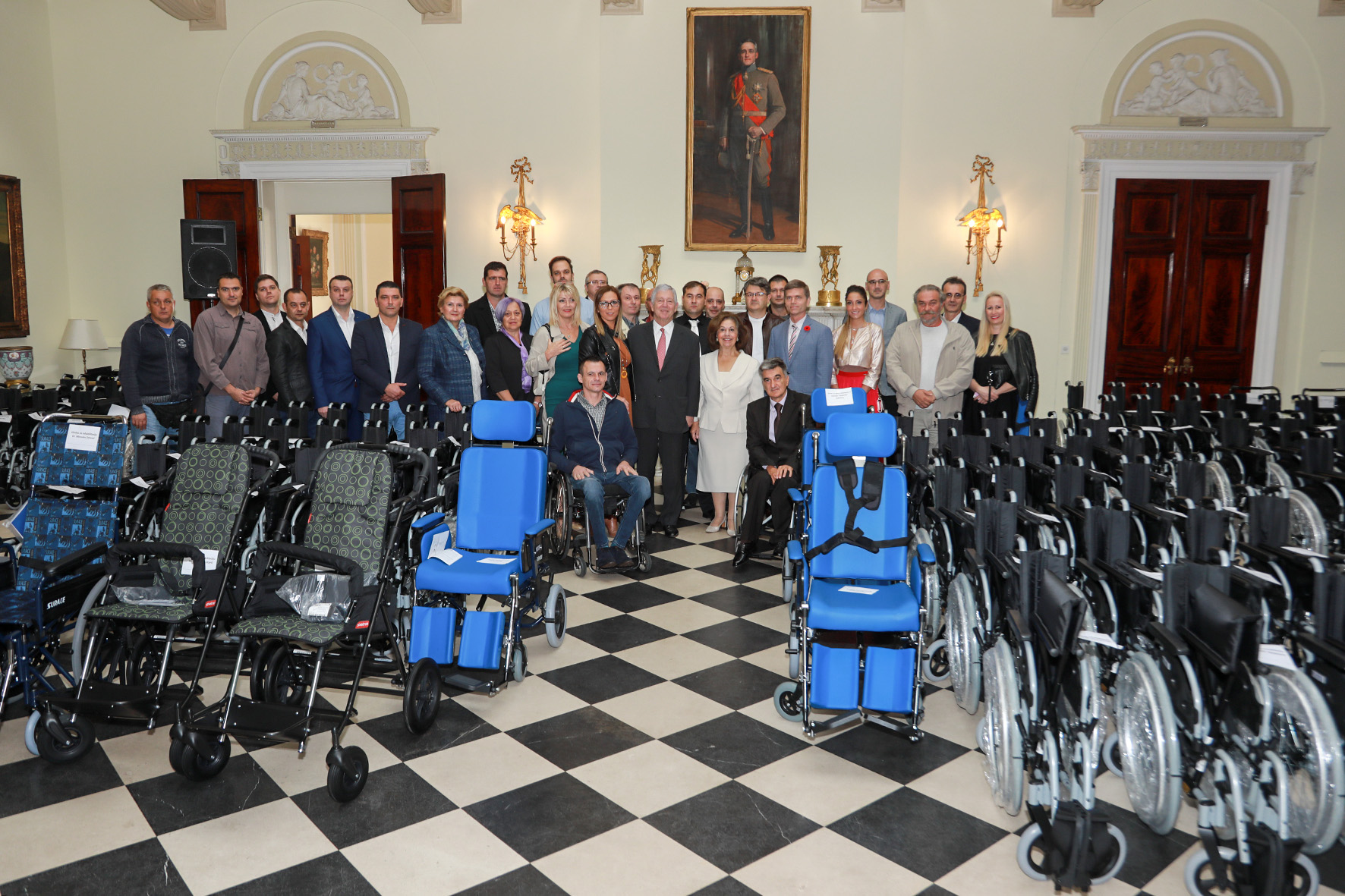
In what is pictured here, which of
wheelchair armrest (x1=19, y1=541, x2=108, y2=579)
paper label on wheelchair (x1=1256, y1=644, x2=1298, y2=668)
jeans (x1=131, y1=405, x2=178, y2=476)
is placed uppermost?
jeans (x1=131, y1=405, x2=178, y2=476)

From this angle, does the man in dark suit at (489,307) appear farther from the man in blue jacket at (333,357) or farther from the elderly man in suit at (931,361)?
the elderly man in suit at (931,361)

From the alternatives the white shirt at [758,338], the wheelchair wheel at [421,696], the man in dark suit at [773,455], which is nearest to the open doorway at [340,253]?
the white shirt at [758,338]

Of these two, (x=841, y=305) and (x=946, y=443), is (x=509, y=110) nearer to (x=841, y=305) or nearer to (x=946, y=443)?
(x=841, y=305)

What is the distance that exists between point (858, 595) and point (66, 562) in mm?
2924

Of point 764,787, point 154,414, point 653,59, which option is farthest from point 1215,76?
point 154,414

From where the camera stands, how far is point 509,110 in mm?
9078

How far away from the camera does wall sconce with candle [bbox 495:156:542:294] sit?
908cm

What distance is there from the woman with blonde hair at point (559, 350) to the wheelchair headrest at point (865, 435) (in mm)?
2417

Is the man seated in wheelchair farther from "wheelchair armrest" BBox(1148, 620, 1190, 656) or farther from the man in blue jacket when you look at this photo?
"wheelchair armrest" BBox(1148, 620, 1190, 656)

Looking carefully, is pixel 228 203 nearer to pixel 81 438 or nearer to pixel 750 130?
pixel 750 130

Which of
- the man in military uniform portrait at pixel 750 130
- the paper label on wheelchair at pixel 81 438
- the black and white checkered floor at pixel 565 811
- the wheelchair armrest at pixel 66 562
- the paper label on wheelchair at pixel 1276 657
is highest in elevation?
the man in military uniform portrait at pixel 750 130

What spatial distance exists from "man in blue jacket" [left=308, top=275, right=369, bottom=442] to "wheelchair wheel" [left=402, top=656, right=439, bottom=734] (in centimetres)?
327

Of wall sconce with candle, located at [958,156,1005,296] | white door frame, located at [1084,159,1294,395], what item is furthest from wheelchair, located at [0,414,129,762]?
white door frame, located at [1084,159,1294,395]

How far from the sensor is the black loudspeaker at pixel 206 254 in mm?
8719
